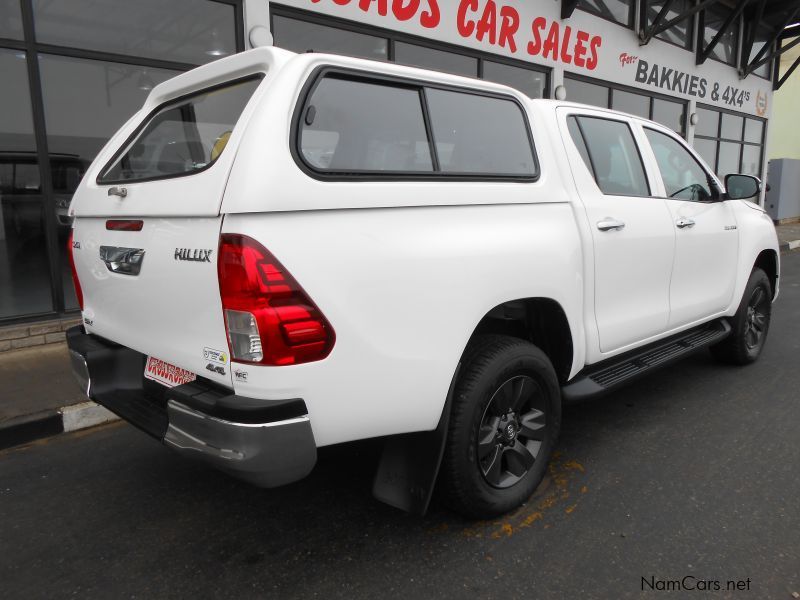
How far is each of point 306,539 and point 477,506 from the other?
745 mm

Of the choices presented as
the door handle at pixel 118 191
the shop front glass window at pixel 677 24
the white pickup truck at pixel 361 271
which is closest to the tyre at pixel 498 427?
the white pickup truck at pixel 361 271

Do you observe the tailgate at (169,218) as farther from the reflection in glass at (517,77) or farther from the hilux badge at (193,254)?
the reflection in glass at (517,77)

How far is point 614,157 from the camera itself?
10.9ft

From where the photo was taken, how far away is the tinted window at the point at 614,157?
3.15 meters

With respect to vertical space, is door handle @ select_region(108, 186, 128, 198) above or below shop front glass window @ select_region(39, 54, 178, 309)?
below

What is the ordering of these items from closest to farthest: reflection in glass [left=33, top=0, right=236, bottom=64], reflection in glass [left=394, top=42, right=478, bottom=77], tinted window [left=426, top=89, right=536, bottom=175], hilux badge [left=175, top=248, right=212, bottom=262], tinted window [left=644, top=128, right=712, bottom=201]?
hilux badge [left=175, top=248, right=212, bottom=262] → tinted window [left=426, top=89, right=536, bottom=175] → tinted window [left=644, top=128, right=712, bottom=201] → reflection in glass [left=33, top=0, right=236, bottom=64] → reflection in glass [left=394, top=42, right=478, bottom=77]

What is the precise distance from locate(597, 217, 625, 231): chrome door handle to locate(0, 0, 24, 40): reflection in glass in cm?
523

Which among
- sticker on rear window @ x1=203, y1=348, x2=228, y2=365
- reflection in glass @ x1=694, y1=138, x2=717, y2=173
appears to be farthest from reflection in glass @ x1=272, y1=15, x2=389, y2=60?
reflection in glass @ x1=694, y1=138, x2=717, y2=173

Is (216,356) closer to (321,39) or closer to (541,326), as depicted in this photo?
(541,326)

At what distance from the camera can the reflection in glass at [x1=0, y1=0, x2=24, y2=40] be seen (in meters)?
5.02

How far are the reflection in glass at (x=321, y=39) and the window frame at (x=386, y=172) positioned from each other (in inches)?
173

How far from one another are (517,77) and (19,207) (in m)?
7.51

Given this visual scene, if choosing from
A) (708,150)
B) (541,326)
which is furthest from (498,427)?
(708,150)

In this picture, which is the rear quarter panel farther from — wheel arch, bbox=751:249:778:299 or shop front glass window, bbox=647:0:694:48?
shop front glass window, bbox=647:0:694:48
